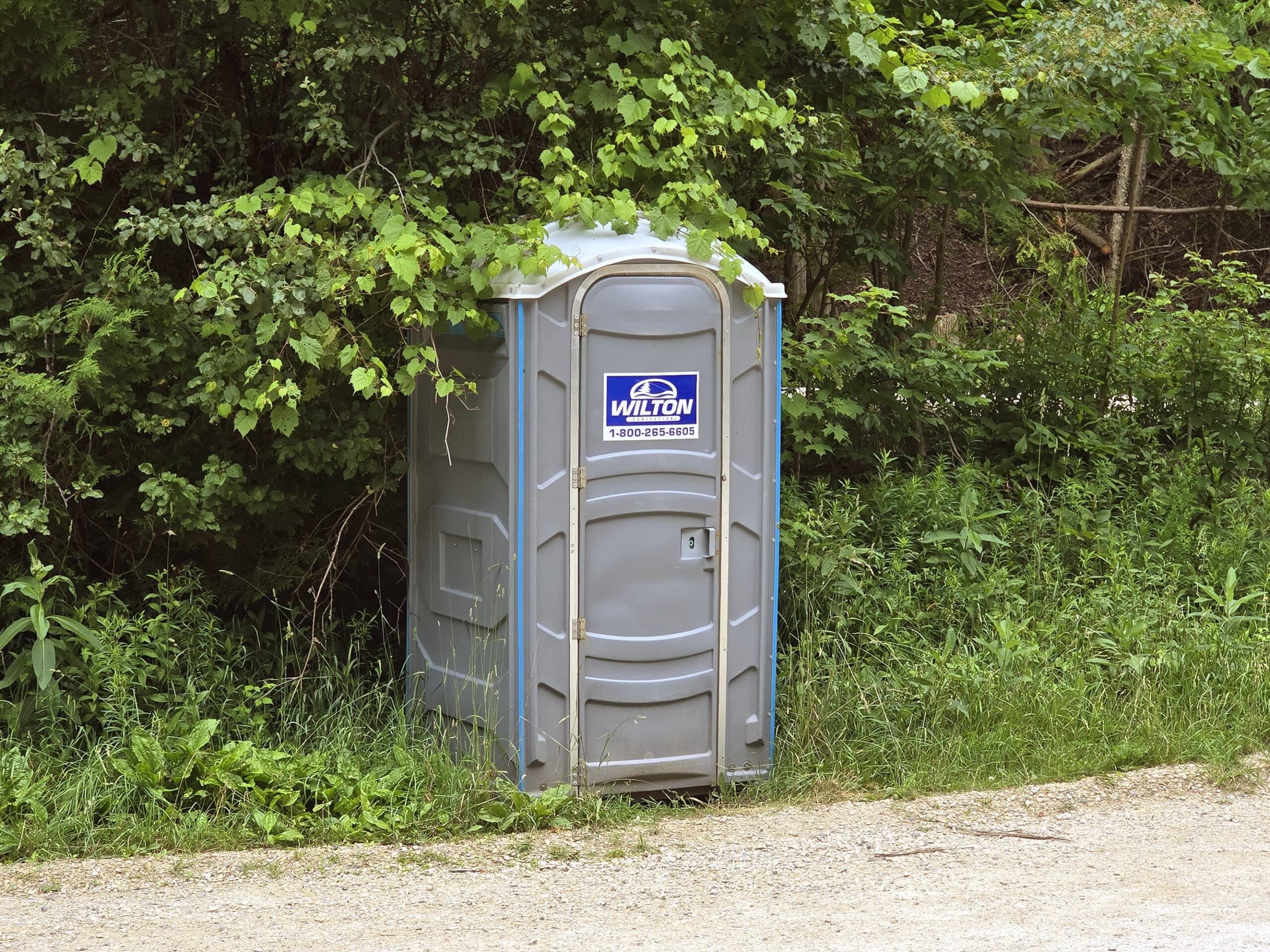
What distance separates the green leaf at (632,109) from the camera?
5094 mm

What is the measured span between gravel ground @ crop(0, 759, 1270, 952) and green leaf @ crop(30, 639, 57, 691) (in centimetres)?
78

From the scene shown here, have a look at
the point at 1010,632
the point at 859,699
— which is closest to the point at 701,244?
the point at 859,699

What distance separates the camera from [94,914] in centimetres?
385

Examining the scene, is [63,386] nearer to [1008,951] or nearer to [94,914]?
[94,914]

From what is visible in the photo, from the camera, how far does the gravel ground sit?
3715 millimetres

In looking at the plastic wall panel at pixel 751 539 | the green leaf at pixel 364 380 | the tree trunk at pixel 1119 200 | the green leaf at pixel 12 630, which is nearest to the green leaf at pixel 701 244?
the plastic wall panel at pixel 751 539

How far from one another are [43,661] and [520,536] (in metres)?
1.86

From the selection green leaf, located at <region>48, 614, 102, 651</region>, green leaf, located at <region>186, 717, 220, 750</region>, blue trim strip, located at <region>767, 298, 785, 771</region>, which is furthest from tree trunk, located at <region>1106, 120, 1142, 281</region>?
green leaf, located at <region>48, 614, 102, 651</region>

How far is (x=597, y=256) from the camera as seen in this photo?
4574 mm

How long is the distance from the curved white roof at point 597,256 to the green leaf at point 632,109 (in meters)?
0.50

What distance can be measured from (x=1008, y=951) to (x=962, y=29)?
4.60 metres

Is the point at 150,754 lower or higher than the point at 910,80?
lower

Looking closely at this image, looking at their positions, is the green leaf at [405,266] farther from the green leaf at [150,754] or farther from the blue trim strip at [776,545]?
the green leaf at [150,754]

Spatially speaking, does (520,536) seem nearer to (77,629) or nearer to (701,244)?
(701,244)
